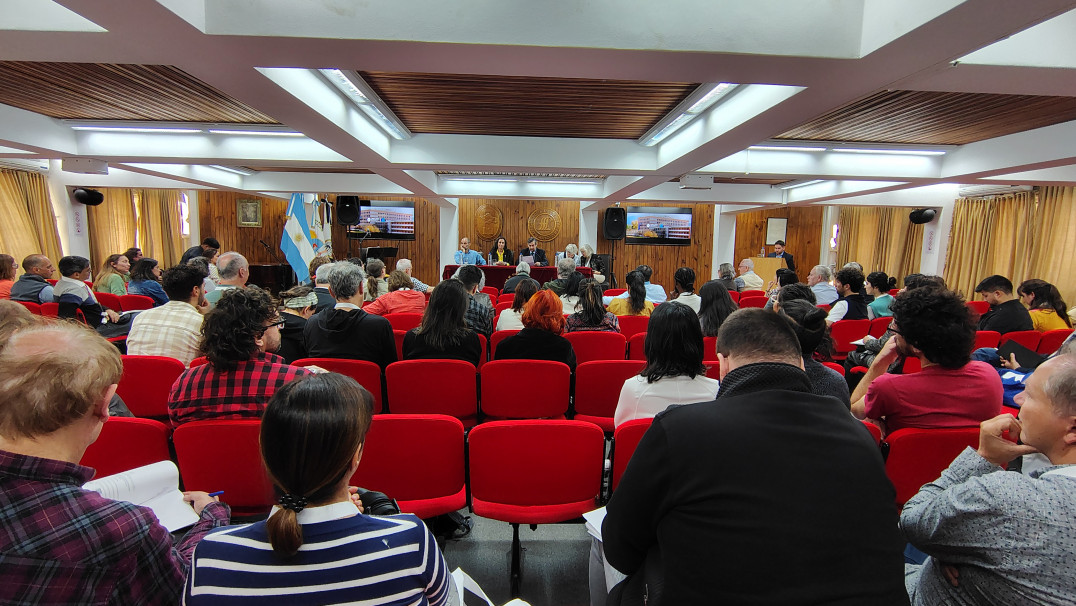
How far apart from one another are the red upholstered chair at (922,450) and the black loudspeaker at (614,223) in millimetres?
10556

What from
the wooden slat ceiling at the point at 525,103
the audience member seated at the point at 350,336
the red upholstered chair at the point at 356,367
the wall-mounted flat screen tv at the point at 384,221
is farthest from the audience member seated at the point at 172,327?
the wall-mounted flat screen tv at the point at 384,221

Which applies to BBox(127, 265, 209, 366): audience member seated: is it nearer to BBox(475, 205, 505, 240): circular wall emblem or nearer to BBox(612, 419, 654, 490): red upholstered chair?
BBox(612, 419, 654, 490): red upholstered chair

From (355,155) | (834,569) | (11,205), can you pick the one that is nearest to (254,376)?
(834,569)

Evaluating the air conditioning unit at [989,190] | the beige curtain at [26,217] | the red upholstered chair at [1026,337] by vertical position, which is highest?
the air conditioning unit at [989,190]

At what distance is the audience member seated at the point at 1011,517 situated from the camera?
94 cm

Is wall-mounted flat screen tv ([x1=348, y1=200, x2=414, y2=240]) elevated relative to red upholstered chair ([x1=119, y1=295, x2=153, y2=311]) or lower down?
elevated

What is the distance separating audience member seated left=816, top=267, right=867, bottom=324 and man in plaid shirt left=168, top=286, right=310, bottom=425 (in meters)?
5.04

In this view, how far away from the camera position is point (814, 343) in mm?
2402

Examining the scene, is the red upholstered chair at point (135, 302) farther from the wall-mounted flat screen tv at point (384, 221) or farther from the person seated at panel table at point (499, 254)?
the wall-mounted flat screen tv at point (384, 221)

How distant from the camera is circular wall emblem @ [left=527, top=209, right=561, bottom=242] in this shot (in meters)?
14.2

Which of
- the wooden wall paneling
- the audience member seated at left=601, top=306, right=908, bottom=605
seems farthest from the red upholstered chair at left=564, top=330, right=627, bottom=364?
the wooden wall paneling

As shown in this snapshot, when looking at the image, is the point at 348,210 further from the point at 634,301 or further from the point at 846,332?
the point at 846,332

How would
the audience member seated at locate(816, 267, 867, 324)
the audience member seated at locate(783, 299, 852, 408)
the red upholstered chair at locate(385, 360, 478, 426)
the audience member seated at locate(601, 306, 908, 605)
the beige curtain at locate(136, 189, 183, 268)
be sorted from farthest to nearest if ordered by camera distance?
1. the beige curtain at locate(136, 189, 183, 268)
2. the audience member seated at locate(816, 267, 867, 324)
3. the red upholstered chair at locate(385, 360, 478, 426)
4. the audience member seated at locate(783, 299, 852, 408)
5. the audience member seated at locate(601, 306, 908, 605)

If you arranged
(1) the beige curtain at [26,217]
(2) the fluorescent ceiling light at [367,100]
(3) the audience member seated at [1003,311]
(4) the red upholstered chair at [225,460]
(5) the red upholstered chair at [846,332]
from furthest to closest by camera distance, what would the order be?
(1) the beige curtain at [26,217] → (5) the red upholstered chair at [846,332] → (3) the audience member seated at [1003,311] → (2) the fluorescent ceiling light at [367,100] → (4) the red upholstered chair at [225,460]
